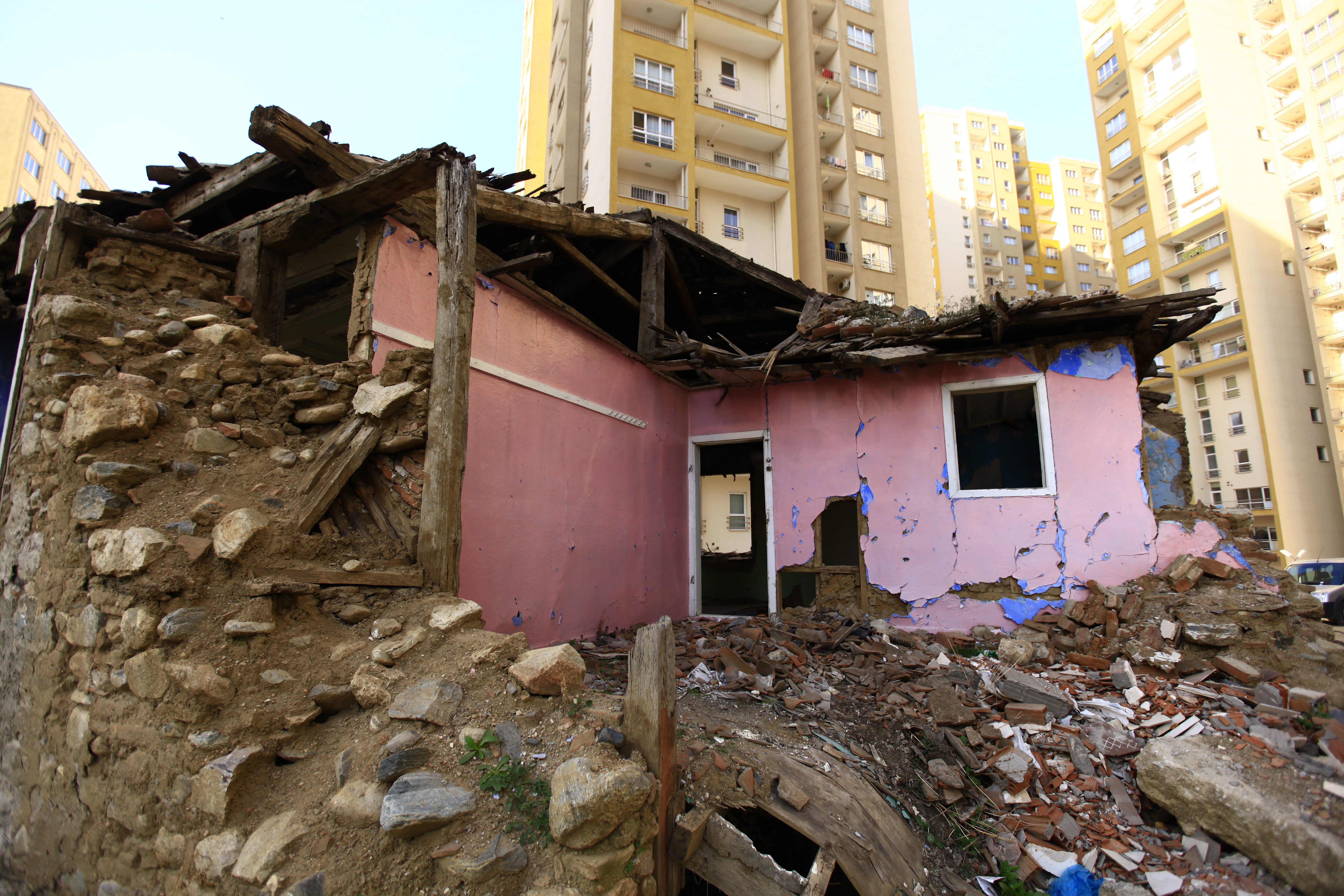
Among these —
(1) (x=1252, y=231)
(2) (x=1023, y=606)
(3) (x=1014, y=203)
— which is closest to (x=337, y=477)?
(2) (x=1023, y=606)

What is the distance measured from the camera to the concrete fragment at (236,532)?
9.53 ft

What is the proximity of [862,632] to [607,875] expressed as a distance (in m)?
5.08

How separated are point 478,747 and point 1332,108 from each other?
40.6 m

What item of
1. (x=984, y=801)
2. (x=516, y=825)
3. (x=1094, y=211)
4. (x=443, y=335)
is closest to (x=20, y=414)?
(x=443, y=335)

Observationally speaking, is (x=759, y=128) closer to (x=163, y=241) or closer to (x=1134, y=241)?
(x=163, y=241)

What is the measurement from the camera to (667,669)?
275cm

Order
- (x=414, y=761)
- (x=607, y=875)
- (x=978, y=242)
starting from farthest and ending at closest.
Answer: (x=978, y=242), (x=414, y=761), (x=607, y=875)

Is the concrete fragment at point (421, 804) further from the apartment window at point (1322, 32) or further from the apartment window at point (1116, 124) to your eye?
the apartment window at point (1116, 124)

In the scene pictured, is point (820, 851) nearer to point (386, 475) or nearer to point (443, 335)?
point (386, 475)

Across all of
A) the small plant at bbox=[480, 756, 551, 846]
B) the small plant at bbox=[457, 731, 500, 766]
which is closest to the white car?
the small plant at bbox=[480, 756, 551, 846]

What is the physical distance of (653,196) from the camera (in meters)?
20.0

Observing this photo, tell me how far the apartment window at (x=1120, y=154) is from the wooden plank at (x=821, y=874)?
41.6 m

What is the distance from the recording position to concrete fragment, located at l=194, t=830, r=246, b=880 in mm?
2328

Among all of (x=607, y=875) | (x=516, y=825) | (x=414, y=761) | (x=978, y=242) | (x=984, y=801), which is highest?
(x=978, y=242)
